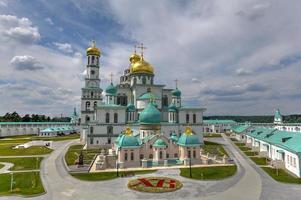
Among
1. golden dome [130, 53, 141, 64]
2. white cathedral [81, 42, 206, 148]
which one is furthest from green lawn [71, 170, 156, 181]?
golden dome [130, 53, 141, 64]

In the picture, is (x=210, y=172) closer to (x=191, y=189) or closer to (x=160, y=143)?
(x=191, y=189)

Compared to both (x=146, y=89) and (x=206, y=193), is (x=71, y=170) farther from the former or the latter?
(x=146, y=89)

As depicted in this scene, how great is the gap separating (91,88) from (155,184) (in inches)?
1763

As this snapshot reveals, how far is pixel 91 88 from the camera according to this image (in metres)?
62.7

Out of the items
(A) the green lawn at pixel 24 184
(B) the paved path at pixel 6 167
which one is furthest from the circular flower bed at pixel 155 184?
(B) the paved path at pixel 6 167

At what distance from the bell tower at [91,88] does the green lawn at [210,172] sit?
3991cm

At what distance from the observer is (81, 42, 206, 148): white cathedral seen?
49.0 meters

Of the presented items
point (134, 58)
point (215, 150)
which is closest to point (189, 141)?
point (215, 150)

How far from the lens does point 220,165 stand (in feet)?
104

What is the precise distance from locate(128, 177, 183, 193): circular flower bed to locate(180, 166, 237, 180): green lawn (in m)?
3.18

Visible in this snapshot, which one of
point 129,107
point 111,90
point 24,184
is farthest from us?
point 111,90

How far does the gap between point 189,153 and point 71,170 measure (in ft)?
54.4

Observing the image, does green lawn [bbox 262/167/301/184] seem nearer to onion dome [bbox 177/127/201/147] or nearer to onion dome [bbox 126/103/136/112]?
onion dome [bbox 177/127/201/147]

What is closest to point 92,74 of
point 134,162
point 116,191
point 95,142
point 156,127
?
point 95,142
